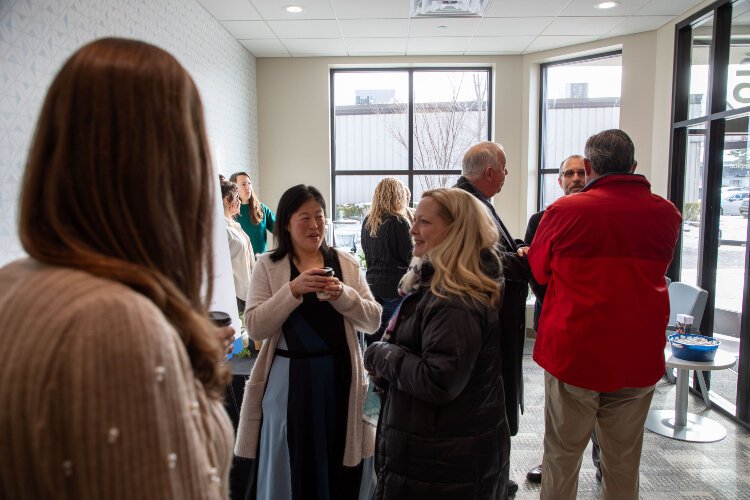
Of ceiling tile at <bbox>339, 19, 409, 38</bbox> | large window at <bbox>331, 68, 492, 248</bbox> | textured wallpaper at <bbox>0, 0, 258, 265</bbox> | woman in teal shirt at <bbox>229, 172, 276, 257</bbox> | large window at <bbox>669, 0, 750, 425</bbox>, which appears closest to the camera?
textured wallpaper at <bbox>0, 0, 258, 265</bbox>

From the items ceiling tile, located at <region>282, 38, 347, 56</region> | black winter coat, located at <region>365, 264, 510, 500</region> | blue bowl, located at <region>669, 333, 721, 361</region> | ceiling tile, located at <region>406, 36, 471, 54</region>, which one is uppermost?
ceiling tile, located at <region>406, 36, 471, 54</region>

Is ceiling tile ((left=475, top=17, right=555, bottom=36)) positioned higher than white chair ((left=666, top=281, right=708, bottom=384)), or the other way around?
ceiling tile ((left=475, top=17, right=555, bottom=36))

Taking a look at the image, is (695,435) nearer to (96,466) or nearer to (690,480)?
(690,480)

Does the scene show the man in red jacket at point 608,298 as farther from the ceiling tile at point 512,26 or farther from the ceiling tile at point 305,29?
the ceiling tile at point 305,29

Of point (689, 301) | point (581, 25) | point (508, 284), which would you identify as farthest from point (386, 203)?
point (581, 25)

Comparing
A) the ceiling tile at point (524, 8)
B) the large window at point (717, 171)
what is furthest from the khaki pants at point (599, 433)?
the ceiling tile at point (524, 8)

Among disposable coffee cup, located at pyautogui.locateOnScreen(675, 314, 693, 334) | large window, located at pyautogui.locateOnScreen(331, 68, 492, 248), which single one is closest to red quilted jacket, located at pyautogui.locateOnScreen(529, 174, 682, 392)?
disposable coffee cup, located at pyautogui.locateOnScreen(675, 314, 693, 334)

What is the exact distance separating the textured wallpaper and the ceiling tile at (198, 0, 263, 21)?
0.07 meters

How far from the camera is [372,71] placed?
20.5 feet

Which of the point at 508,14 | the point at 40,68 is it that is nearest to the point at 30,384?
the point at 40,68

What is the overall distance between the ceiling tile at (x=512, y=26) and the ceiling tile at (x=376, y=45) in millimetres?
816

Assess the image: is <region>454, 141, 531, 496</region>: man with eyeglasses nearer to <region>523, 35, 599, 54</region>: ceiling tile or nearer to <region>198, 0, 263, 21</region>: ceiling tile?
<region>198, 0, 263, 21</region>: ceiling tile

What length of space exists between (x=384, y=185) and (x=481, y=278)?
94.8 inches

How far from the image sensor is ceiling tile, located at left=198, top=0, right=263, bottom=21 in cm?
415
